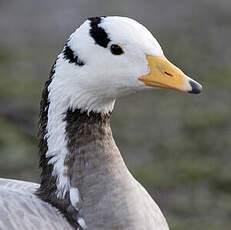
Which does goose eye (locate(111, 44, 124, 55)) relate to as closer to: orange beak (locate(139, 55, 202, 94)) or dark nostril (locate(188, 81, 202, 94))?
orange beak (locate(139, 55, 202, 94))

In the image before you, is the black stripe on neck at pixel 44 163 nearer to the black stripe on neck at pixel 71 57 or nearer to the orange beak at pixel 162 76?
the black stripe on neck at pixel 71 57

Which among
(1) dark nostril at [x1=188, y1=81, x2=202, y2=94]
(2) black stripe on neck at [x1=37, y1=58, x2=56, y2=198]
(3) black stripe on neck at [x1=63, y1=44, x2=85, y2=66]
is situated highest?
(3) black stripe on neck at [x1=63, y1=44, x2=85, y2=66]

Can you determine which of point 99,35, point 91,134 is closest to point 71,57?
point 99,35

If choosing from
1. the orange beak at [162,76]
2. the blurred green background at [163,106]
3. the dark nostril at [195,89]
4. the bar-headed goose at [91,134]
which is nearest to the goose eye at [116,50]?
the bar-headed goose at [91,134]

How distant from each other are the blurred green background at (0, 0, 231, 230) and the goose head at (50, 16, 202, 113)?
303 cm

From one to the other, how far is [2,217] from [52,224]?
238 mm

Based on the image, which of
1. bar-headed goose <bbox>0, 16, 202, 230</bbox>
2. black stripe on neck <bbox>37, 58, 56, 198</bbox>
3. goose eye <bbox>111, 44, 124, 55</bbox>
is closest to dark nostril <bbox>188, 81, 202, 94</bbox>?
bar-headed goose <bbox>0, 16, 202, 230</bbox>

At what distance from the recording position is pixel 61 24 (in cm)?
1211

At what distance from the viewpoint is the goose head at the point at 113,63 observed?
17.5ft

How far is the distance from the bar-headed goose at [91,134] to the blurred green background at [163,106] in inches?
108

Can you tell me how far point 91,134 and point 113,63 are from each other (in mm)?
399

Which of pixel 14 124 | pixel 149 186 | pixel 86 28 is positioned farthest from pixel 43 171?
pixel 14 124

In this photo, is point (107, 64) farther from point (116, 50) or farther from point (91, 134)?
point (91, 134)

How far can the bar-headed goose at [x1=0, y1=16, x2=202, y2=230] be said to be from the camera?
17.6 ft
